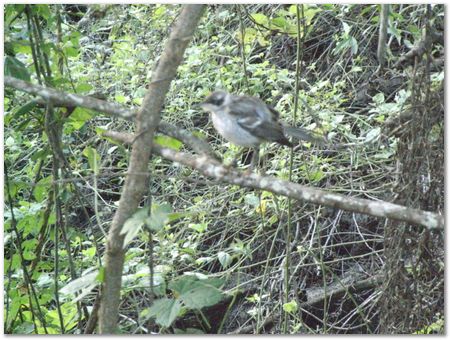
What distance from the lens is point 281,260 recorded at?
553 centimetres

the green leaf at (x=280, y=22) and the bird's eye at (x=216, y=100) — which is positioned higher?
the green leaf at (x=280, y=22)

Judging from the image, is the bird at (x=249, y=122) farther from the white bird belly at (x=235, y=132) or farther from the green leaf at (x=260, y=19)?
the green leaf at (x=260, y=19)

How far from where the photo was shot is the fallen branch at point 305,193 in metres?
2.59

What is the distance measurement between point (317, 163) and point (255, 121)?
5.05 ft

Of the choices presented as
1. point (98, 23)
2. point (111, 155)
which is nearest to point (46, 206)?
point (111, 155)

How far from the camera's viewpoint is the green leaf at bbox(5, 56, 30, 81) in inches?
148

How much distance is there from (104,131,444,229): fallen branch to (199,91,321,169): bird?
596mm

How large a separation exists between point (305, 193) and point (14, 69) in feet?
6.16

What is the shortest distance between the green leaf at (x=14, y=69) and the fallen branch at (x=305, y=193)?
880 millimetres

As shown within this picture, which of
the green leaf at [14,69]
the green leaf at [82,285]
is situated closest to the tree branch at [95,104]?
the green leaf at [14,69]

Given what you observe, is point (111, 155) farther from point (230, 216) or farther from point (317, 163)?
point (317, 163)

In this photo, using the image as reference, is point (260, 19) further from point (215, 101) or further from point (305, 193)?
point (305, 193)

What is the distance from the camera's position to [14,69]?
3766mm

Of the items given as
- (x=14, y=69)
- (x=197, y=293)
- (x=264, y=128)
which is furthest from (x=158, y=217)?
(x=14, y=69)
